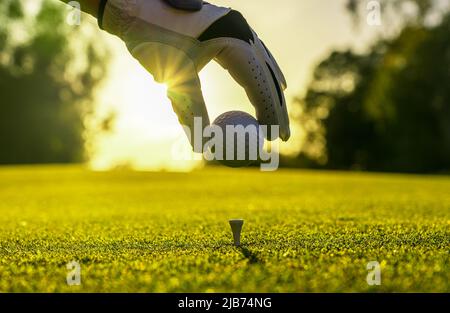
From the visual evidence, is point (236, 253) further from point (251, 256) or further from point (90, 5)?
point (90, 5)

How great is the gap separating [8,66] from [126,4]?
55129 millimetres

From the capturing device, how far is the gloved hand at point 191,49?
5.01 metres

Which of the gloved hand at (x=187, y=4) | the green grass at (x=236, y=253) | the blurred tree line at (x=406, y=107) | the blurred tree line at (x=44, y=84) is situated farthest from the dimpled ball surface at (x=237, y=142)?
the blurred tree line at (x=44, y=84)

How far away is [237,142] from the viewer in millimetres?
4848

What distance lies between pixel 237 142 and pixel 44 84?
181 ft

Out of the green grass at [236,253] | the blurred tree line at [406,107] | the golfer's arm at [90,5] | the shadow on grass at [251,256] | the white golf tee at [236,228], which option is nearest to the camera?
the green grass at [236,253]

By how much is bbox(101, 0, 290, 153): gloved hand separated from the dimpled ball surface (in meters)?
0.19

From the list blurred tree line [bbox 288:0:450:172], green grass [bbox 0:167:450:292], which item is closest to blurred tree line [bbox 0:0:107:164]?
blurred tree line [bbox 288:0:450:172]

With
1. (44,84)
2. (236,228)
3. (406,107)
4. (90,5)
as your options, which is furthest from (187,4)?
(44,84)

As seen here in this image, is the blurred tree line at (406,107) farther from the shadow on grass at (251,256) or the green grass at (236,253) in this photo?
the shadow on grass at (251,256)

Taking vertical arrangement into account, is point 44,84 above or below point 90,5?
above

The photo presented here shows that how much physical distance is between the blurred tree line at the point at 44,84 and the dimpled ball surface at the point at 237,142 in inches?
2072

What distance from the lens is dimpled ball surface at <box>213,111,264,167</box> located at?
4.83 metres
